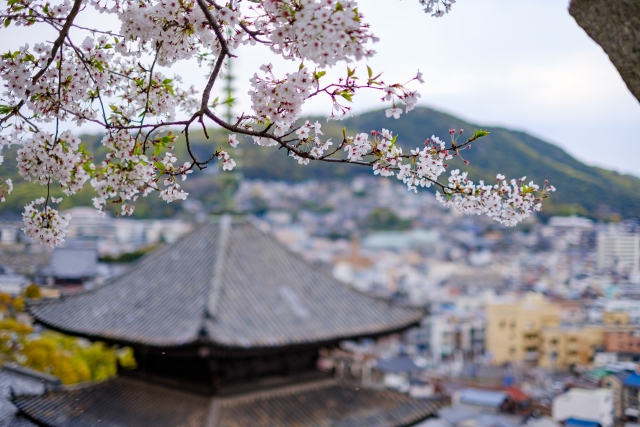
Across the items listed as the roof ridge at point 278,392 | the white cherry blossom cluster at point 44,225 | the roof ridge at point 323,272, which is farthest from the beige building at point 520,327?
the white cherry blossom cluster at point 44,225

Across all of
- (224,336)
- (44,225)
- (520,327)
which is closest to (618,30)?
(44,225)

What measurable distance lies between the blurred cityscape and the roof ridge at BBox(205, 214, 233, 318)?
0.33 meters

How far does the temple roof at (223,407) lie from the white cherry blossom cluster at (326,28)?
4592mm

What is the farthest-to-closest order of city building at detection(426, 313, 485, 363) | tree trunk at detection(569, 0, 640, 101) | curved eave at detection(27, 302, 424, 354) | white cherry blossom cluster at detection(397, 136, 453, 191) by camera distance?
city building at detection(426, 313, 485, 363) → curved eave at detection(27, 302, 424, 354) → white cherry blossom cluster at detection(397, 136, 453, 191) → tree trunk at detection(569, 0, 640, 101)

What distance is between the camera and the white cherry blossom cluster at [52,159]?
7.62 ft

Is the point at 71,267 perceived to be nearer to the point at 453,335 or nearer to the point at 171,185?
the point at 171,185

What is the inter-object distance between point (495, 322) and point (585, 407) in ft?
45.8

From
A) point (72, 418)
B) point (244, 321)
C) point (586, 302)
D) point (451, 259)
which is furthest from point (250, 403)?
point (451, 259)

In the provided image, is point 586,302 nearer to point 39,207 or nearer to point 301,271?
Result: point 301,271

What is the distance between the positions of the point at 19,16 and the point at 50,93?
11.2 inches

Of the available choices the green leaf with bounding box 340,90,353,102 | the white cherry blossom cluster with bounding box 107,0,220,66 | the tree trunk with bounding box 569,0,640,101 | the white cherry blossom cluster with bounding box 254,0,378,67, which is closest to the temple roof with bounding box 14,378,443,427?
the white cherry blossom cluster with bounding box 107,0,220,66

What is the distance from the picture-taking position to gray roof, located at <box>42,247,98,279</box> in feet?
26.5

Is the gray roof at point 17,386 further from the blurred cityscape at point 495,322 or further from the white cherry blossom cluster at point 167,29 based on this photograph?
the white cherry blossom cluster at point 167,29

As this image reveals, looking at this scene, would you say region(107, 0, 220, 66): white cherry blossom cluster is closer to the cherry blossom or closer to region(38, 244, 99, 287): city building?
the cherry blossom
